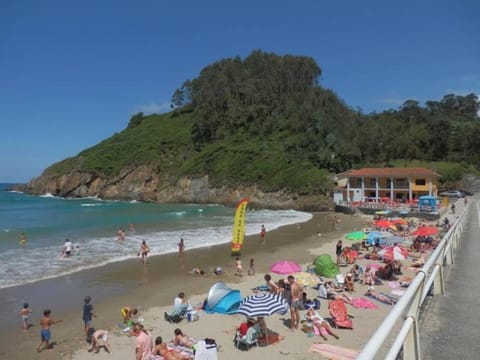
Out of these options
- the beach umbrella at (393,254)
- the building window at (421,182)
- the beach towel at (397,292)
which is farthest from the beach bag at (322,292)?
the building window at (421,182)

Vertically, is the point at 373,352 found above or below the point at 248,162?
below

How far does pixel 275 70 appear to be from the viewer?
99812 millimetres

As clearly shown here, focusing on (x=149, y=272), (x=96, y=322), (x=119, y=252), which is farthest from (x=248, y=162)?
(x=96, y=322)

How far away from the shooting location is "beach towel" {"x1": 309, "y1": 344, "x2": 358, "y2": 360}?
29.8 ft

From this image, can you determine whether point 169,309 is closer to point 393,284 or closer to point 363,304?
point 363,304

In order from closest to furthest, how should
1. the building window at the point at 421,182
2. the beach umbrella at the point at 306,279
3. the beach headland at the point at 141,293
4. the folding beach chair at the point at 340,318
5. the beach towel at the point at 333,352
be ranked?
the beach towel at the point at 333,352 < the folding beach chair at the point at 340,318 < the beach headland at the point at 141,293 < the beach umbrella at the point at 306,279 < the building window at the point at 421,182

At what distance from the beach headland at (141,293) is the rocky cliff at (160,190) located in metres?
36.7

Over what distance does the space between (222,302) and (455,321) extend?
9.28 m

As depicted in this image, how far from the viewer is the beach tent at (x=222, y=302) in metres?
13.5

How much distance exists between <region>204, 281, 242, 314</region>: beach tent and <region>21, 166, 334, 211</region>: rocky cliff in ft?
157

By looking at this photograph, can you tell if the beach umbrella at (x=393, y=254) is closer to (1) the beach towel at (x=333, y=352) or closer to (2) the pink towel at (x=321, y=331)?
(2) the pink towel at (x=321, y=331)

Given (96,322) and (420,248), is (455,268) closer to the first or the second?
(96,322)

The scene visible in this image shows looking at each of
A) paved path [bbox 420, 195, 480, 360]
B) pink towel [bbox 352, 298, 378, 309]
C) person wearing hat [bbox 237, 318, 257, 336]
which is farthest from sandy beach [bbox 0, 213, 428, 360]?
paved path [bbox 420, 195, 480, 360]

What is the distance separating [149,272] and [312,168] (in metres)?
51.5
